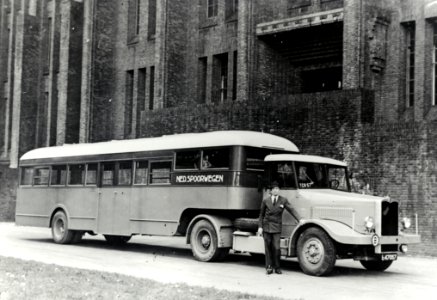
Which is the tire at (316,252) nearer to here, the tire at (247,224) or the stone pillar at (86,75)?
the tire at (247,224)

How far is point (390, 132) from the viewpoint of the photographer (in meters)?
17.3

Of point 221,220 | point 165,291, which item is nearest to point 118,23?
point 221,220

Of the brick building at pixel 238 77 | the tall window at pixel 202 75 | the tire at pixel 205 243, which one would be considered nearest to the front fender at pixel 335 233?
the tire at pixel 205 243

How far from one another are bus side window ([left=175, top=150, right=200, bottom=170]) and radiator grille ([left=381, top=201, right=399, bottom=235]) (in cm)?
471

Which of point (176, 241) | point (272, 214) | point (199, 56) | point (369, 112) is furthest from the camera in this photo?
point (199, 56)

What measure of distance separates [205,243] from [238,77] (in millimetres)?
11253

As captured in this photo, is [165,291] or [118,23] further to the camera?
[118,23]

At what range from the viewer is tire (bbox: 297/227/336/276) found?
1231 cm

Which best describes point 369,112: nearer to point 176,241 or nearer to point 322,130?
point 322,130

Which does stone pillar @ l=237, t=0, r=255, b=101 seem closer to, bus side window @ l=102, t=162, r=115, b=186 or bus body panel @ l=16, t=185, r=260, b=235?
bus side window @ l=102, t=162, r=115, b=186

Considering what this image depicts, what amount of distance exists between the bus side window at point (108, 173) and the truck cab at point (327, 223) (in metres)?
5.28

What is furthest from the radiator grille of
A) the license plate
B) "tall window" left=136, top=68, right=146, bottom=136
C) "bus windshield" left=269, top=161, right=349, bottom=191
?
"tall window" left=136, top=68, right=146, bottom=136

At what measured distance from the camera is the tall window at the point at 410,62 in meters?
22.6

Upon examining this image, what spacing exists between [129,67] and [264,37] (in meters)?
9.71
